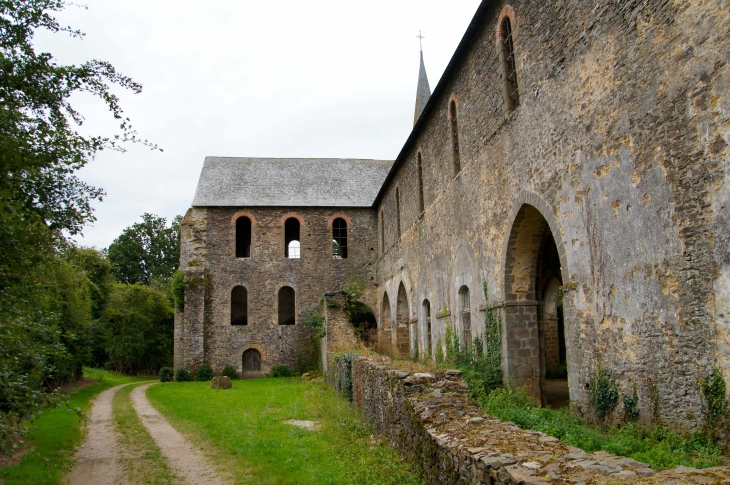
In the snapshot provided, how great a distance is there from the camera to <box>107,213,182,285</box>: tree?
52.6 m

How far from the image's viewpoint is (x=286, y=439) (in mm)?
10320

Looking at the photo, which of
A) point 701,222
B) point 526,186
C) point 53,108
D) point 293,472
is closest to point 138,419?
point 293,472

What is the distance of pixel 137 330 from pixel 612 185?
33.2 meters

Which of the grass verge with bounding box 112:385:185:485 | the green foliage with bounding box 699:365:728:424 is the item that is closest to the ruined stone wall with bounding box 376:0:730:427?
the green foliage with bounding box 699:365:728:424

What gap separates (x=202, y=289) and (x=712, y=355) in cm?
2343

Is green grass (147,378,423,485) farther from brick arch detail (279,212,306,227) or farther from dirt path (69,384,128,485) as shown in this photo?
brick arch detail (279,212,306,227)

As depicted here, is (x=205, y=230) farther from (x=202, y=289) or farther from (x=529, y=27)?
(x=529, y=27)

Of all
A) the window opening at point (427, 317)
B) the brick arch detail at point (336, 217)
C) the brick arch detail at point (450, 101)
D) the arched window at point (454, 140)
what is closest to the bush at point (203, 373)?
the brick arch detail at point (336, 217)

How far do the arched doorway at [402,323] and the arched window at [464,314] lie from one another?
24.5 feet

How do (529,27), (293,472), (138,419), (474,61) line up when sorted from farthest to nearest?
(138,419) < (474,61) < (529,27) < (293,472)

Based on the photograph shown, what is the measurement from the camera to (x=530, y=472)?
13.4ft

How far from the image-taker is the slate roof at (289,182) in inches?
1109

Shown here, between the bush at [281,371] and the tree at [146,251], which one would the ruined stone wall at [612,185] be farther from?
the tree at [146,251]

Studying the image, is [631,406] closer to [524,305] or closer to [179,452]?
[524,305]
